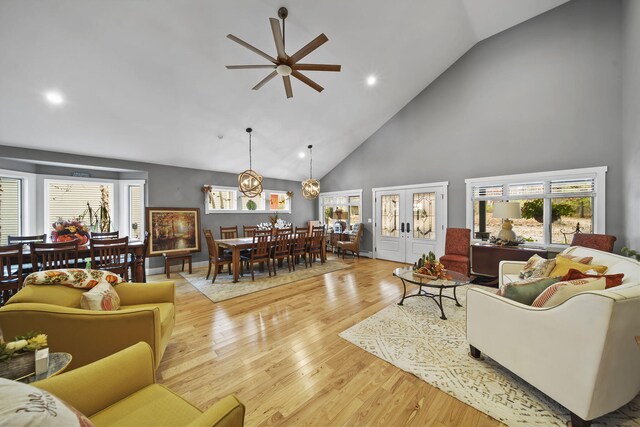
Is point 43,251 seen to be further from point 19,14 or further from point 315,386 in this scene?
point 315,386

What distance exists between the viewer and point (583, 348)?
1.44 metres

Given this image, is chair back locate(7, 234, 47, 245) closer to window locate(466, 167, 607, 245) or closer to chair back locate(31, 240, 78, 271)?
chair back locate(31, 240, 78, 271)

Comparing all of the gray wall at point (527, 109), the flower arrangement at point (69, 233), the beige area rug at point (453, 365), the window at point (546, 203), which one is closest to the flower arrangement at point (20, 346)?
the beige area rug at point (453, 365)

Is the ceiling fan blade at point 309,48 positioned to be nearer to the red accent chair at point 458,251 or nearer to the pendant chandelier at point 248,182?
the pendant chandelier at point 248,182

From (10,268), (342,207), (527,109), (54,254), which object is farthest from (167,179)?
(527,109)

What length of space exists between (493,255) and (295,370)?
13.6 feet

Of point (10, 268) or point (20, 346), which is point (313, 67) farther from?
point (10, 268)

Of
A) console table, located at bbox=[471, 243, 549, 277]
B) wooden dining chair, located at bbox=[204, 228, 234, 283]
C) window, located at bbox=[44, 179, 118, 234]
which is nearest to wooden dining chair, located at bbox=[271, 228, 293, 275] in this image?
wooden dining chair, located at bbox=[204, 228, 234, 283]

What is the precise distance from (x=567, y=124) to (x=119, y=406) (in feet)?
21.3

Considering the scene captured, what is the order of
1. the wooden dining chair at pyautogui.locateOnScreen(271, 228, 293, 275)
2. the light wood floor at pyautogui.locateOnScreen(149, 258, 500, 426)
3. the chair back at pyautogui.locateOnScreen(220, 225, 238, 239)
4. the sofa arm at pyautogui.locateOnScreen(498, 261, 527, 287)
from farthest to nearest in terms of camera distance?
the chair back at pyautogui.locateOnScreen(220, 225, 238, 239) < the wooden dining chair at pyautogui.locateOnScreen(271, 228, 293, 275) < the sofa arm at pyautogui.locateOnScreen(498, 261, 527, 287) < the light wood floor at pyautogui.locateOnScreen(149, 258, 500, 426)

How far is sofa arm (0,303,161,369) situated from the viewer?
1.54 meters

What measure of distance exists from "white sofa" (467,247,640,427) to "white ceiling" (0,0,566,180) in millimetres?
4296

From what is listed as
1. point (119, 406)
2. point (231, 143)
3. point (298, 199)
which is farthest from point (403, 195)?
point (119, 406)

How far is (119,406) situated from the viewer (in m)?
1.12
